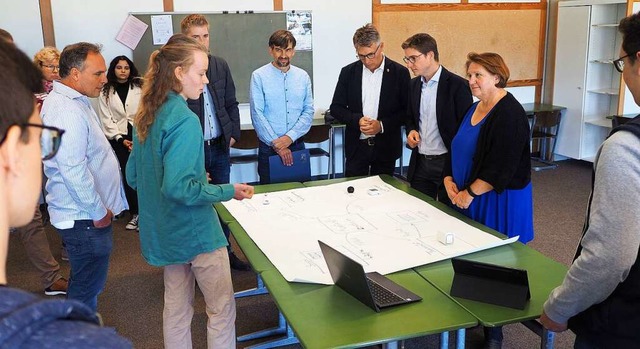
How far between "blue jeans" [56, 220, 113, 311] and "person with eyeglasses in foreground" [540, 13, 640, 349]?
6.28 ft

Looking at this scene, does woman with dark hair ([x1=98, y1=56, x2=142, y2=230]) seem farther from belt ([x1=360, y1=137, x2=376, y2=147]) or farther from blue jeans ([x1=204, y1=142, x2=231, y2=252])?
belt ([x1=360, y1=137, x2=376, y2=147])

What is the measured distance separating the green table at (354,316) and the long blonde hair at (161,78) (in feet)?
2.60

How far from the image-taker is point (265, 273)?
2.11m

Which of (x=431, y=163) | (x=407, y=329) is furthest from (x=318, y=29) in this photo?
(x=407, y=329)

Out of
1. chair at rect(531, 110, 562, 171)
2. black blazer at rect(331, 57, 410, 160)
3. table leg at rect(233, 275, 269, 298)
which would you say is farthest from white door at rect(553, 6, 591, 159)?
table leg at rect(233, 275, 269, 298)

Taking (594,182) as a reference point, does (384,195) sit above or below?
below

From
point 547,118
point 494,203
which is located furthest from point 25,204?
point 547,118

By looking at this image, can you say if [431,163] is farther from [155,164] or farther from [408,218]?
[155,164]

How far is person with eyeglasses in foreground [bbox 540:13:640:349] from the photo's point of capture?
1358 millimetres

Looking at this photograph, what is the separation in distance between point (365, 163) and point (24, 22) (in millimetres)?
3518

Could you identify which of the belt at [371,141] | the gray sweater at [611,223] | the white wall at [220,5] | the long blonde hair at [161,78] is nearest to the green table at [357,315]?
the gray sweater at [611,223]

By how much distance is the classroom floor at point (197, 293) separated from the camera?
305 centimetres

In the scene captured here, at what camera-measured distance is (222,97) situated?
3.77 meters

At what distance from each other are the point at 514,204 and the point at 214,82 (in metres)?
2.04
